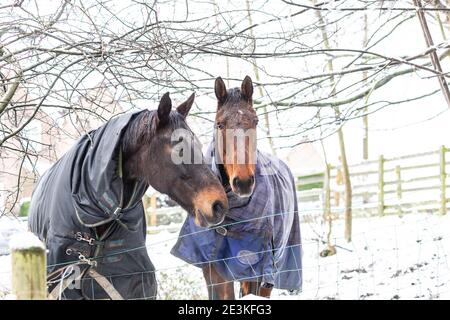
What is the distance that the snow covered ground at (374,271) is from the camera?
7590 mm

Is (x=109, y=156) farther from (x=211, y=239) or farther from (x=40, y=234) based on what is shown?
(x=211, y=239)

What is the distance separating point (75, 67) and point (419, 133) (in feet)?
84.6

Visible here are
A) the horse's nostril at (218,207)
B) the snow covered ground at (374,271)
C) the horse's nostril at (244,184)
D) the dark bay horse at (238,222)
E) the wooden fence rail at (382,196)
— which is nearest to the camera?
the horse's nostril at (218,207)

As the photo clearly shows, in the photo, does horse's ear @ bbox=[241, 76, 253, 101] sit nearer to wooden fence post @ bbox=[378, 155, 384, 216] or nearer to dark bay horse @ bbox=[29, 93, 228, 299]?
dark bay horse @ bbox=[29, 93, 228, 299]

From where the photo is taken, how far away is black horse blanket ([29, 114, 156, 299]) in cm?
402

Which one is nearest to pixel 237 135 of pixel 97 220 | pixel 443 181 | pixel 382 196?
pixel 97 220

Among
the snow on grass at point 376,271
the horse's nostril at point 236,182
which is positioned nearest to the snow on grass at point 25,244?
the horse's nostril at point 236,182

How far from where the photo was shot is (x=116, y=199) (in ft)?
13.2

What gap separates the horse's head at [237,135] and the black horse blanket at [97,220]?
77 centimetres

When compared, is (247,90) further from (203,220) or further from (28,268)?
(28,268)

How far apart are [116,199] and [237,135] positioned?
3.99 ft

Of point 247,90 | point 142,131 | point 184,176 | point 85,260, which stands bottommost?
point 85,260

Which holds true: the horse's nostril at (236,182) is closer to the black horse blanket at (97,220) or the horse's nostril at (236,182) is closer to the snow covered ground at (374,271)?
the black horse blanket at (97,220)
